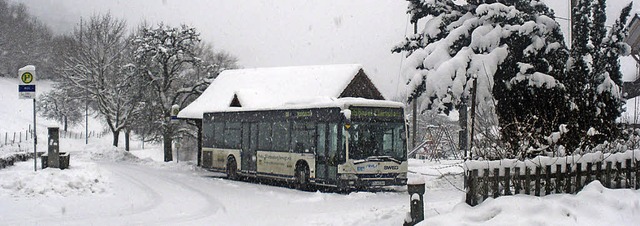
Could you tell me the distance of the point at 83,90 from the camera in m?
44.9

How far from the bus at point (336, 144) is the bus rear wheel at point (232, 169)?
2122 millimetres

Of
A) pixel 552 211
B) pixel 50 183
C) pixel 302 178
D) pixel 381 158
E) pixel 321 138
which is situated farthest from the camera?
pixel 302 178

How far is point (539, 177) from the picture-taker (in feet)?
30.8

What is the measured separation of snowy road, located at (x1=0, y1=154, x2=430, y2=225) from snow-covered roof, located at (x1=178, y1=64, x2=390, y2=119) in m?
12.3

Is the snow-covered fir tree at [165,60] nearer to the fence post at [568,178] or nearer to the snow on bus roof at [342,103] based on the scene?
the snow on bus roof at [342,103]

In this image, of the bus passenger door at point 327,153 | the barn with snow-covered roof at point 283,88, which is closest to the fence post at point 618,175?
the bus passenger door at point 327,153

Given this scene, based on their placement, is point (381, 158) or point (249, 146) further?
point (249, 146)

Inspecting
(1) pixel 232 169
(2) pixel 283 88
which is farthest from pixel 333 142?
(2) pixel 283 88

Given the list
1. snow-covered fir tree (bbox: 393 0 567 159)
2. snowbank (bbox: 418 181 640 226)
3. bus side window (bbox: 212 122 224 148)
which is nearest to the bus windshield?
snow-covered fir tree (bbox: 393 0 567 159)

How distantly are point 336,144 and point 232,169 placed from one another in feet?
23.9

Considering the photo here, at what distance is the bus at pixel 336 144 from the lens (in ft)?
60.5

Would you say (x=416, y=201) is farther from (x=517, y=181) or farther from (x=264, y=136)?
(x=264, y=136)

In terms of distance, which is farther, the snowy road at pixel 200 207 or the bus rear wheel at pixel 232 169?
the bus rear wheel at pixel 232 169

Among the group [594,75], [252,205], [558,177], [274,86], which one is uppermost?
[274,86]
